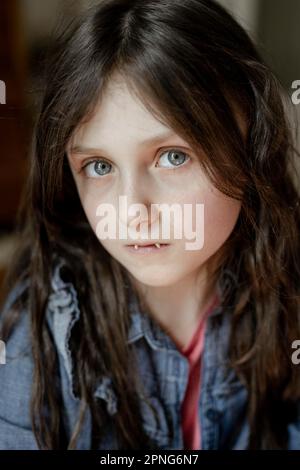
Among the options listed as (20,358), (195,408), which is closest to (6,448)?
(20,358)

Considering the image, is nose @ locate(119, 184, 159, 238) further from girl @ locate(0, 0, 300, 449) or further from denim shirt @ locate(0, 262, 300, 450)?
denim shirt @ locate(0, 262, 300, 450)

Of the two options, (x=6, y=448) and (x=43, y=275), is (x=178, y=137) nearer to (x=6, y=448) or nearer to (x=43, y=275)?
(x=43, y=275)

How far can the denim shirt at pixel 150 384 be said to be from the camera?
1.87 feet

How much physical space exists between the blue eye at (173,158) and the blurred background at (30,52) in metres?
0.12

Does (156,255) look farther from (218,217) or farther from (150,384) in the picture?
(150,384)

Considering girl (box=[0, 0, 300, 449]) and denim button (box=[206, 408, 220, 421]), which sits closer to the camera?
girl (box=[0, 0, 300, 449])

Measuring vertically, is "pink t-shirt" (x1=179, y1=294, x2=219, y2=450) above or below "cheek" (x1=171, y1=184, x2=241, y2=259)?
below

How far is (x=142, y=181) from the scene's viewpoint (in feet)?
1.57

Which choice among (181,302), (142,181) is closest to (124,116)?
(142,181)

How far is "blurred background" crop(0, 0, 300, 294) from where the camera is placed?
55 centimetres

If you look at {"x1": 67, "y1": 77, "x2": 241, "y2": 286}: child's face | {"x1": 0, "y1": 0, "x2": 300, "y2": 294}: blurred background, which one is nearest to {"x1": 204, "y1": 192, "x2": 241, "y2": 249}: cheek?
{"x1": 67, "y1": 77, "x2": 241, "y2": 286}: child's face

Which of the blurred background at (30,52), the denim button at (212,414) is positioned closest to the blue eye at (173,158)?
the blurred background at (30,52)

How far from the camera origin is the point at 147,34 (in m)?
0.44
